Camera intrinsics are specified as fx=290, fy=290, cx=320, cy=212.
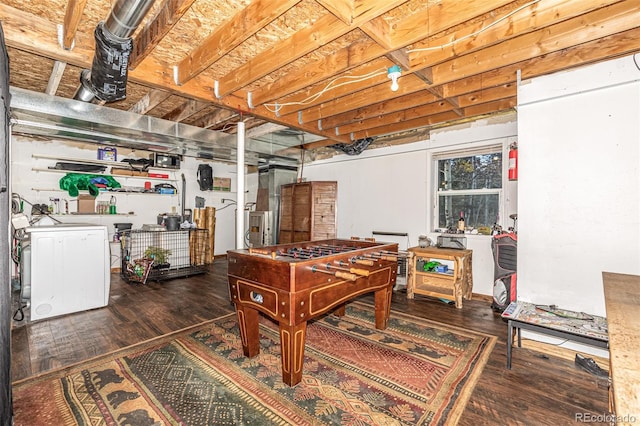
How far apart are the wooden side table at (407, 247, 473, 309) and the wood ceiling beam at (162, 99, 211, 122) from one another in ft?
11.5

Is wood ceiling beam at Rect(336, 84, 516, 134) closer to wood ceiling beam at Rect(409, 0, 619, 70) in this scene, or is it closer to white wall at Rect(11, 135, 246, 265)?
wood ceiling beam at Rect(409, 0, 619, 70)

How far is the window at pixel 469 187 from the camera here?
169 inches

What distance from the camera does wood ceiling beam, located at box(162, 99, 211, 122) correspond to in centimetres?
392

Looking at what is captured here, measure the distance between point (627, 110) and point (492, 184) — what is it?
1.99 meters

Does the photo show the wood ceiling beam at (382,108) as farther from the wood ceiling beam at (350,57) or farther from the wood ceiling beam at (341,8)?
the wood ceiling beam at (341,8)

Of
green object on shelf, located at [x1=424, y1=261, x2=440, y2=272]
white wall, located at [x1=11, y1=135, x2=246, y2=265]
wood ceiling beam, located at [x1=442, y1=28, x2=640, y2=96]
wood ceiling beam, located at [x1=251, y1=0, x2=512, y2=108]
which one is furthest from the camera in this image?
white wall, located at [x1=11, y1=135, x2=246, y2=265]

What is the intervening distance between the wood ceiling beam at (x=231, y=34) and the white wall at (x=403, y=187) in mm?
3521

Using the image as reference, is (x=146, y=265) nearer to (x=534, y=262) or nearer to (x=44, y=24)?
(x=44, y=24)

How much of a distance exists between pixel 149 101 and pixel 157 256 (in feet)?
9.63

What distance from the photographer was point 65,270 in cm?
Answer: 354

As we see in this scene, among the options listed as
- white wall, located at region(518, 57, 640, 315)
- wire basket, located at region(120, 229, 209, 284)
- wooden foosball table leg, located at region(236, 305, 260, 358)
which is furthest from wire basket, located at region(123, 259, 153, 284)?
white wall, located at region(518, 57, 640, 315)

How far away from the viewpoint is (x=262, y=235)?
21.7 ft

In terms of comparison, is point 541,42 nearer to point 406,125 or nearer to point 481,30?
point 481,30

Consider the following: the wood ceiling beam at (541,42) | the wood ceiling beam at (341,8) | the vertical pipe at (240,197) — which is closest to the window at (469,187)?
the wood ceiling beam at (541,42)
